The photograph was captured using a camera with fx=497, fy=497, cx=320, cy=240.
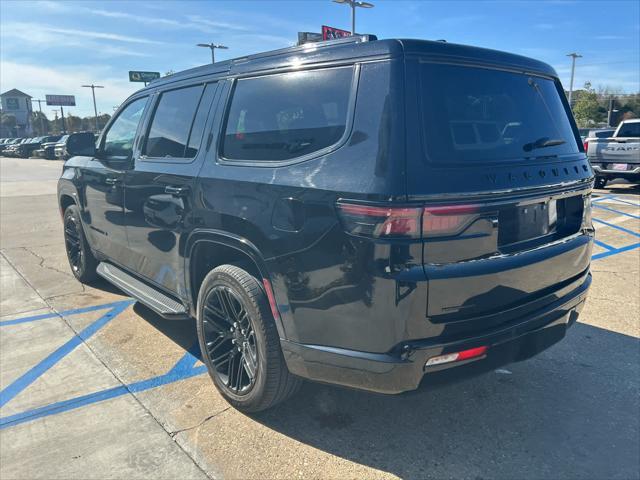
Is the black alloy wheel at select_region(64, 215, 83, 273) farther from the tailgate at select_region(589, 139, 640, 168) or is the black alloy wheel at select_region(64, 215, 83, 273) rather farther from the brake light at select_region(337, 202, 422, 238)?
the tailgate at select_region(589, 139, 640, 168)

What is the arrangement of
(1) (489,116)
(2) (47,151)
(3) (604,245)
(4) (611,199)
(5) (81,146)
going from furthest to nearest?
(2) (47,151)
(4) (611,199)
(3) (604,245)
(5) (81,146)
(1) (489,116)

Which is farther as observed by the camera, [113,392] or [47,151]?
[47,151]

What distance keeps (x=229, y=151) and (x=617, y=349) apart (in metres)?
3.22

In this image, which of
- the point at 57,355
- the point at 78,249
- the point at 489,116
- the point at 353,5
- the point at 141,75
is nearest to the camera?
the point at 489,116

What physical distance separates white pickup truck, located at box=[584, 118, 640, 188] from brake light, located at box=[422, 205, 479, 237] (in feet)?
38.7

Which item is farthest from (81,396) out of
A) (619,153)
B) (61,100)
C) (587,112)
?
(61,100)

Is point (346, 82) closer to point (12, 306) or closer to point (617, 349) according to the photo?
point (617, 349)

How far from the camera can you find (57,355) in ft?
12.5

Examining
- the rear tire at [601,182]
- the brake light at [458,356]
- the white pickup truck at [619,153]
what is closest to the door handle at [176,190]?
the brake light at [458,356]

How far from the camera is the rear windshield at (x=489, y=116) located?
2223mm

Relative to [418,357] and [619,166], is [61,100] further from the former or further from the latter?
[418,357]

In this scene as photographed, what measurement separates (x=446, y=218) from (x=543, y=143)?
97 centimetres

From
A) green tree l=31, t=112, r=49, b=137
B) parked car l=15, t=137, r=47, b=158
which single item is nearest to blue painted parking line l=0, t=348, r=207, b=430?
parked car l=15, t=137, r=47, b=158

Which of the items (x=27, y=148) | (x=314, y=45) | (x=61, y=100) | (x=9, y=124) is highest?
(x=61, y=100)
